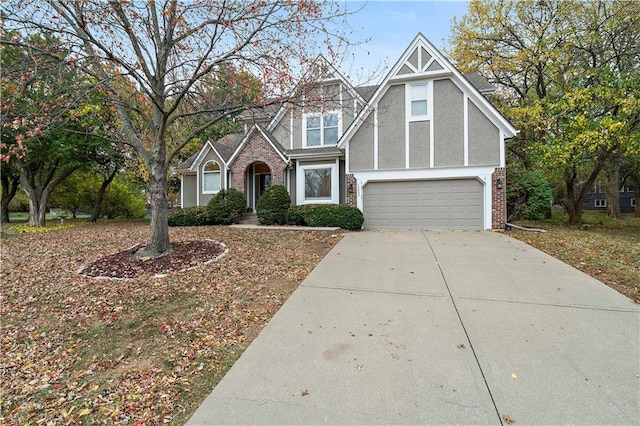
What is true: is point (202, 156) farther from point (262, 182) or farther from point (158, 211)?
point (158, 211)

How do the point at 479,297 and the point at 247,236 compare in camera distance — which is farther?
the point at 247,236

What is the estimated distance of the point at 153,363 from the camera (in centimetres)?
332

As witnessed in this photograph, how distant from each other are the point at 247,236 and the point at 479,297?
7105 mm

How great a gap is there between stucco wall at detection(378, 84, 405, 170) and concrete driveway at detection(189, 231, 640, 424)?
273 inches

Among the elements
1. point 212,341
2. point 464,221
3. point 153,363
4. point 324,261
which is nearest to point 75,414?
point 153,363

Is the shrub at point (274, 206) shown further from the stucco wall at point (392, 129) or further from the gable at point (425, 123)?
the stucco wall at point (392, 129)

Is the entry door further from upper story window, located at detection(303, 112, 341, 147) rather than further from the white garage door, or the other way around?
the white garage door

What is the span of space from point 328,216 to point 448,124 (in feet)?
18.9

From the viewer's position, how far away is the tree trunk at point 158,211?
7.20 metres

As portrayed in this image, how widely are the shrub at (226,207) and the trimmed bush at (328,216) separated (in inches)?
111

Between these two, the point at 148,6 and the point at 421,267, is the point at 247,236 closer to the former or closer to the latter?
the point at 421,267

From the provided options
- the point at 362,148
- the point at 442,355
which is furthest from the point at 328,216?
the point at 442,355

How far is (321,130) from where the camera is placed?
46.9ft

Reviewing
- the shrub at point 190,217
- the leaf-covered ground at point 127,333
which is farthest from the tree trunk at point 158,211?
the shrub at point 190,217
